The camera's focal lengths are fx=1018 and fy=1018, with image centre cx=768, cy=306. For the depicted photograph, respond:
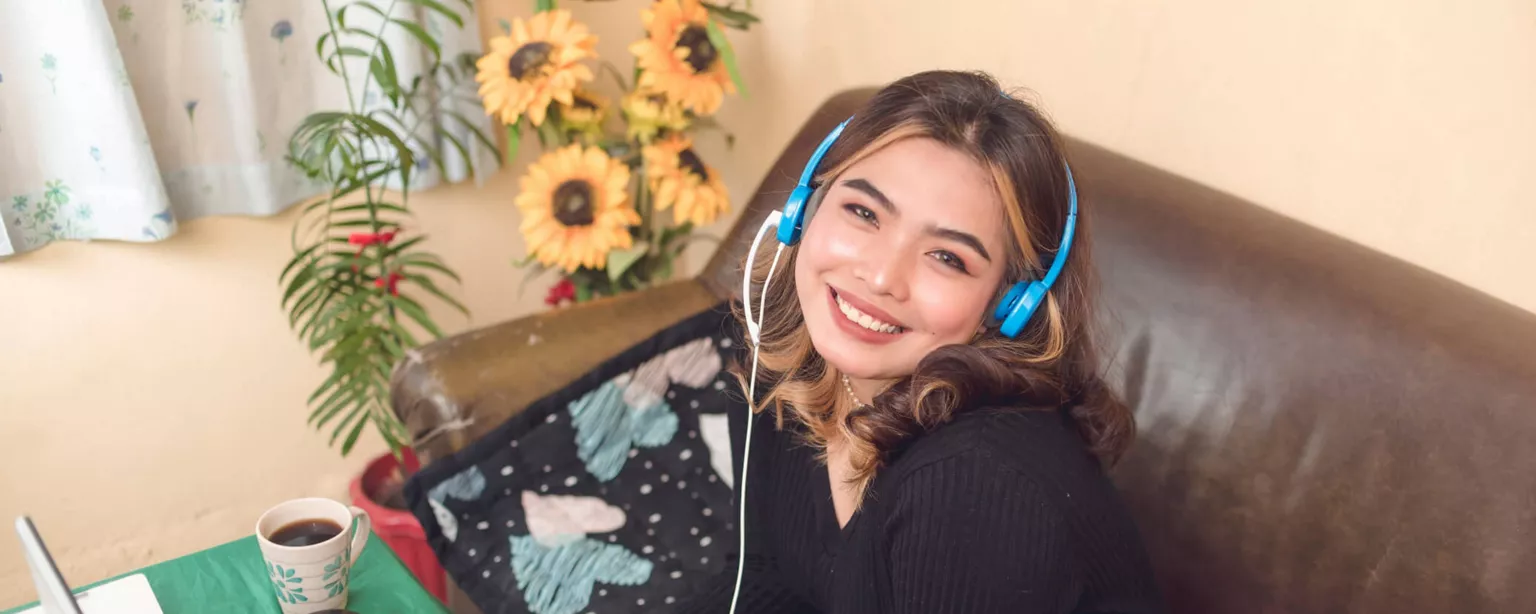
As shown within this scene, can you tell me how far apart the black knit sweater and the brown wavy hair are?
25mm

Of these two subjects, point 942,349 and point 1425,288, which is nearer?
point 942,349

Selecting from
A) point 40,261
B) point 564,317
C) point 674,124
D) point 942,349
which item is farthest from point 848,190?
point 40,261

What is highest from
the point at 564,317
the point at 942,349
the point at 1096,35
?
the point at 1096,35

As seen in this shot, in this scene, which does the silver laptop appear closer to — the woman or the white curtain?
the woman

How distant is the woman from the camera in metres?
0.87

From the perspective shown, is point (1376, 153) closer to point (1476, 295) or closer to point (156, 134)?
point (1476, 295)

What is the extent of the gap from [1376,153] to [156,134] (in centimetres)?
179

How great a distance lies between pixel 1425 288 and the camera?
3.50 ft

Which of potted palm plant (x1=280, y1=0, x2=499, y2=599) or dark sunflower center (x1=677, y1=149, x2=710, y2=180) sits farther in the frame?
dark sunflower center (x1=677, y1=149, x2=710, y2=180)

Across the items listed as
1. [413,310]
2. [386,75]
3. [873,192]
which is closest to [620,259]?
[413,310]

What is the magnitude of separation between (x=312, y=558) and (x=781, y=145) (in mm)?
1412

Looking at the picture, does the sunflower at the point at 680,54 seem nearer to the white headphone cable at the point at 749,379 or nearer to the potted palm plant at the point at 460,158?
the potted palm plant at the point at 460,158

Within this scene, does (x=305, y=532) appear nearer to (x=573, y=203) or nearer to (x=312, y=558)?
(x=312, y=558)

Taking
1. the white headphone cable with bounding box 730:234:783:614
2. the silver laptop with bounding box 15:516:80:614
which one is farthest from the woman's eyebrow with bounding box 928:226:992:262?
the silver laptop with bounding box 15:516:80:614
